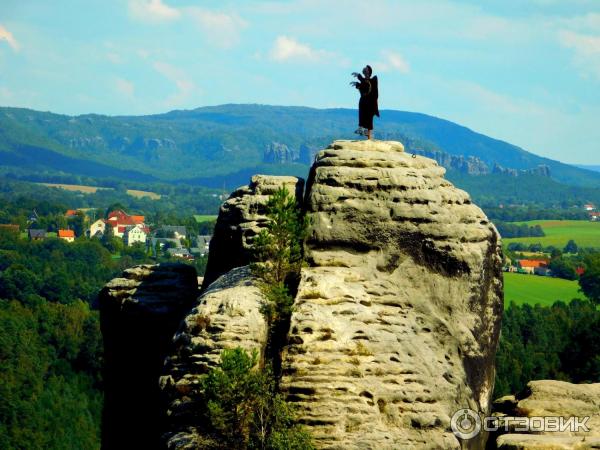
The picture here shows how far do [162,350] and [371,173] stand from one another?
32.6 feet

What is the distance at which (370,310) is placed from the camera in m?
33.4

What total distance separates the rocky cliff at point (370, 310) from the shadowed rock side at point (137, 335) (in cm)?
274

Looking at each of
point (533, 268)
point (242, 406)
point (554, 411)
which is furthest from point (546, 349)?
point (533, 268)

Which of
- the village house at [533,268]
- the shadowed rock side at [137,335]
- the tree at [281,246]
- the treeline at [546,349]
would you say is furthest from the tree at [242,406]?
the village house at [533,268]

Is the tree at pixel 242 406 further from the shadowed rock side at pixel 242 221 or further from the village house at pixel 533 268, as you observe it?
the village house at pixel 533 268

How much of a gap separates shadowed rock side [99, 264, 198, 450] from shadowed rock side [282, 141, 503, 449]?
7.39 metres

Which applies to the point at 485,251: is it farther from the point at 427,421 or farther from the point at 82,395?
the point at 82,395

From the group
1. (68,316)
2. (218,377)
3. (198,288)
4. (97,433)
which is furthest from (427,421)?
(68,316)

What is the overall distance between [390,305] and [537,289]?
133351 millimetres

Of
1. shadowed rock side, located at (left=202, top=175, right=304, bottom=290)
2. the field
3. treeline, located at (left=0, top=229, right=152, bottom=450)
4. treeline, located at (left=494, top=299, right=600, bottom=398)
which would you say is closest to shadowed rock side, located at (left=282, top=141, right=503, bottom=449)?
shadowed rock side, located at (left=202, top=175, right=304, bottom=290)

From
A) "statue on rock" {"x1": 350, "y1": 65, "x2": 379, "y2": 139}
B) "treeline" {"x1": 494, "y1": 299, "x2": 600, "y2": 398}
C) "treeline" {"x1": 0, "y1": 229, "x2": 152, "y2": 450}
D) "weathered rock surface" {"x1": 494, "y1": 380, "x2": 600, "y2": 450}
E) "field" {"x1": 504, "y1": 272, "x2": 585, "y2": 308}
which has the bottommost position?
"treeline" {"x1": 0, "y1": 229, "x2": 152, "y2": 450}

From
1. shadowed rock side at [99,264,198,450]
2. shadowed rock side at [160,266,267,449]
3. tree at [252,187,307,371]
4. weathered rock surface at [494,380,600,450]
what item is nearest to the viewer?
shadowed rock side at [160,266,267,449]

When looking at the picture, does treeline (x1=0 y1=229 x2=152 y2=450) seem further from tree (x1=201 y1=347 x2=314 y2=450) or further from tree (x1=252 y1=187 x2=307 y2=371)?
tree (x1=201 y1=347 x2=314 y2=450)

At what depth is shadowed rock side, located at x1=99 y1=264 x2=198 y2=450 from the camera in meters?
40.8
